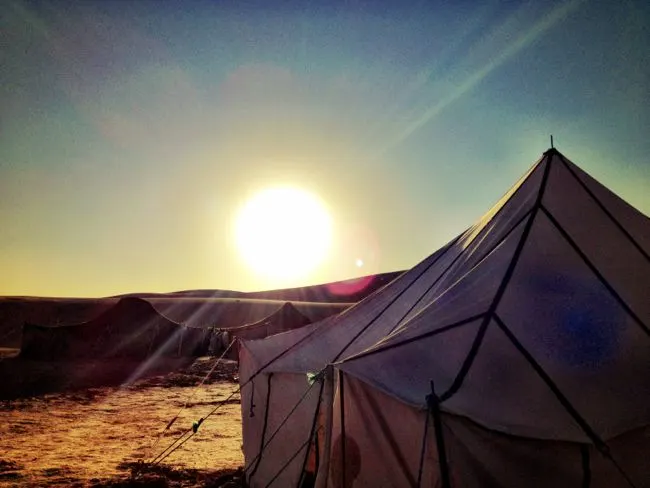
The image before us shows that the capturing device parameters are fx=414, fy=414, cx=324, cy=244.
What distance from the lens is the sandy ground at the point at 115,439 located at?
22.3ft

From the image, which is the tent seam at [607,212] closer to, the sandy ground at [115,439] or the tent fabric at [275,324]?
the sandy ground at [115,439]

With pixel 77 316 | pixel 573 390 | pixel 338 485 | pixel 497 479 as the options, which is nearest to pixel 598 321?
pixel 573 390

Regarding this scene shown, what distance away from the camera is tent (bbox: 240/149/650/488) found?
2990mm

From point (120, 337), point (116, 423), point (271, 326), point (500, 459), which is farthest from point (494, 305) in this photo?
point (120, 337)

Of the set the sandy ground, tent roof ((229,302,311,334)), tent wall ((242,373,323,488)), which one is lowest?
the sandy ground

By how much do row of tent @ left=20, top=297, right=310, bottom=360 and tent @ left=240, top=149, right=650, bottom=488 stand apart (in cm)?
1594

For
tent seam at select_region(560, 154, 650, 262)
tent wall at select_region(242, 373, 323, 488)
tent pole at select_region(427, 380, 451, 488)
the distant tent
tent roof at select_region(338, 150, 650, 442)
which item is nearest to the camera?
tent pole at select_region(427, 380, 451, 488)

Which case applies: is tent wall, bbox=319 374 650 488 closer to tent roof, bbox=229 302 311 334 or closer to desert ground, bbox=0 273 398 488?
desert ground, bbox=0 273 398 488

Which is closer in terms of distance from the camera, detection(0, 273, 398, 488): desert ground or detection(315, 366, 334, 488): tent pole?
detection(315, 366, 334, 488): tent pole

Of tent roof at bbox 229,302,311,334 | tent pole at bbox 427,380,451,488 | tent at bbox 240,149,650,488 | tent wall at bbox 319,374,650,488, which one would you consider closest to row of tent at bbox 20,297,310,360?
tent roof at bbox 229,302,311,334

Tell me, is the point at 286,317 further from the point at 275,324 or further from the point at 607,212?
the point at 607,212

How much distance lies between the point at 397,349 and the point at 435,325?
0.43m

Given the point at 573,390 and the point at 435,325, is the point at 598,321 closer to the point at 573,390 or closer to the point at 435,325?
the point at 573,390

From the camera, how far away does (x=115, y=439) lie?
913cm
